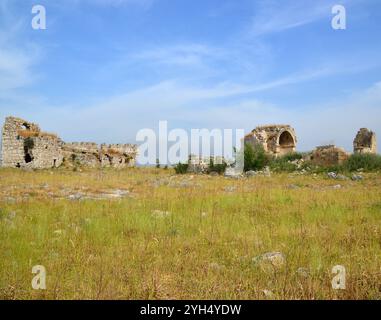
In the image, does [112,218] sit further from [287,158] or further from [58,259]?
[287,158]

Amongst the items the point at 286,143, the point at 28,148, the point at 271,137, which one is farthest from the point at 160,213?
the point at 286,143

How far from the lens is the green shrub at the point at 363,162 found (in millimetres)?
18416

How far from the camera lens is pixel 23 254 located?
13.9 ft

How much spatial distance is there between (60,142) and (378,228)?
2576cm

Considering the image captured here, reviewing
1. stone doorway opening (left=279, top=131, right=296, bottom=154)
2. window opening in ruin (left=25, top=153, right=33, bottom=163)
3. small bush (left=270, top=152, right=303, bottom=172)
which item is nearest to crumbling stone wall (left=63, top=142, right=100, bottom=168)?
window opening in ruin (left=25, top=153, right=33, bottom=163)

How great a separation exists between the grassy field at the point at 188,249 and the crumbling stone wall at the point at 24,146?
17.5 m

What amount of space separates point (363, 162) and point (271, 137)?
34.6 feet

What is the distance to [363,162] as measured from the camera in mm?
19047

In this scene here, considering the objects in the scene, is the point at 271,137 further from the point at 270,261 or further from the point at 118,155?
the point at 270,261

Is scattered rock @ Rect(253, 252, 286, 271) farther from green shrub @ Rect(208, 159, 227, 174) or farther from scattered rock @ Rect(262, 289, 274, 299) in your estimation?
green shrub @ Rect(208, 159, 227, 174)

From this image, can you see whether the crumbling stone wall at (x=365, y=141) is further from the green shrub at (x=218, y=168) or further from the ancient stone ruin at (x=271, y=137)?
the green shrub at (x=218, y=168)

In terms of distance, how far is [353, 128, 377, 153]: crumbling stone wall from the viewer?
27328mm

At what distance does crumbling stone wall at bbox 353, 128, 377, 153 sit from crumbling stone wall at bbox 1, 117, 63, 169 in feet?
76.4
